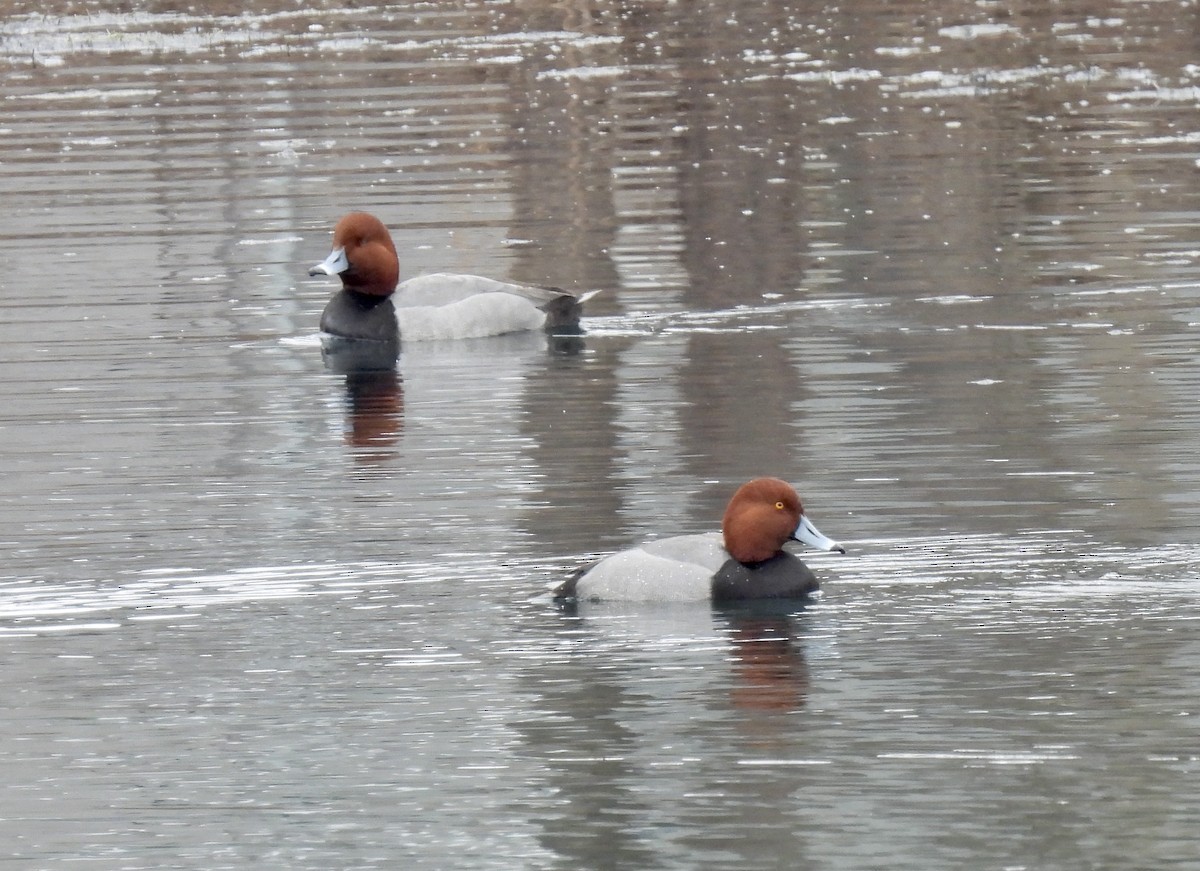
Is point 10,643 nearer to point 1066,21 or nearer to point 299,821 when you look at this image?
point 299,821

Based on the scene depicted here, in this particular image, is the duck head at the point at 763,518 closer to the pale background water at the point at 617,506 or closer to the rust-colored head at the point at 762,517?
the rust-colored head at the point at 762,517

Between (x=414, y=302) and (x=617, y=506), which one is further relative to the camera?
(x=414, y=302)

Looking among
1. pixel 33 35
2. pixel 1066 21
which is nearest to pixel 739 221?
pixel 1066 21

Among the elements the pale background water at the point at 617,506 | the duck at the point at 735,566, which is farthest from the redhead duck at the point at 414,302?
the duck at the point at 735,566

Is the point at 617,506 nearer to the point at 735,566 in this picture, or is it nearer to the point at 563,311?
the point at 735,566

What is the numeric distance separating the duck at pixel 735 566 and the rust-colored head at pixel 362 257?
295 inches

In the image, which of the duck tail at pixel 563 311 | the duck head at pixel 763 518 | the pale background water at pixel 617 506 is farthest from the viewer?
the duck tail at pixel 563 311

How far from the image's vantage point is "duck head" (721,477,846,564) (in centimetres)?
923

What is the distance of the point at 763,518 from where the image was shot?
9234 mm

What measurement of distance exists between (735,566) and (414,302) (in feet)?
24.9

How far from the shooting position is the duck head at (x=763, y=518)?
9234 mm

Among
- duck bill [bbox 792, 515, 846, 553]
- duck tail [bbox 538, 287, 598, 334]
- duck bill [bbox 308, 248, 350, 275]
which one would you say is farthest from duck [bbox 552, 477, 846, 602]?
duck bill [bbox 308, 248, 350, 275]

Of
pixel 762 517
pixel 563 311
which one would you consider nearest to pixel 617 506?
pixel 762 517

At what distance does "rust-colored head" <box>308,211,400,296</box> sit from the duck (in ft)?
24.6
